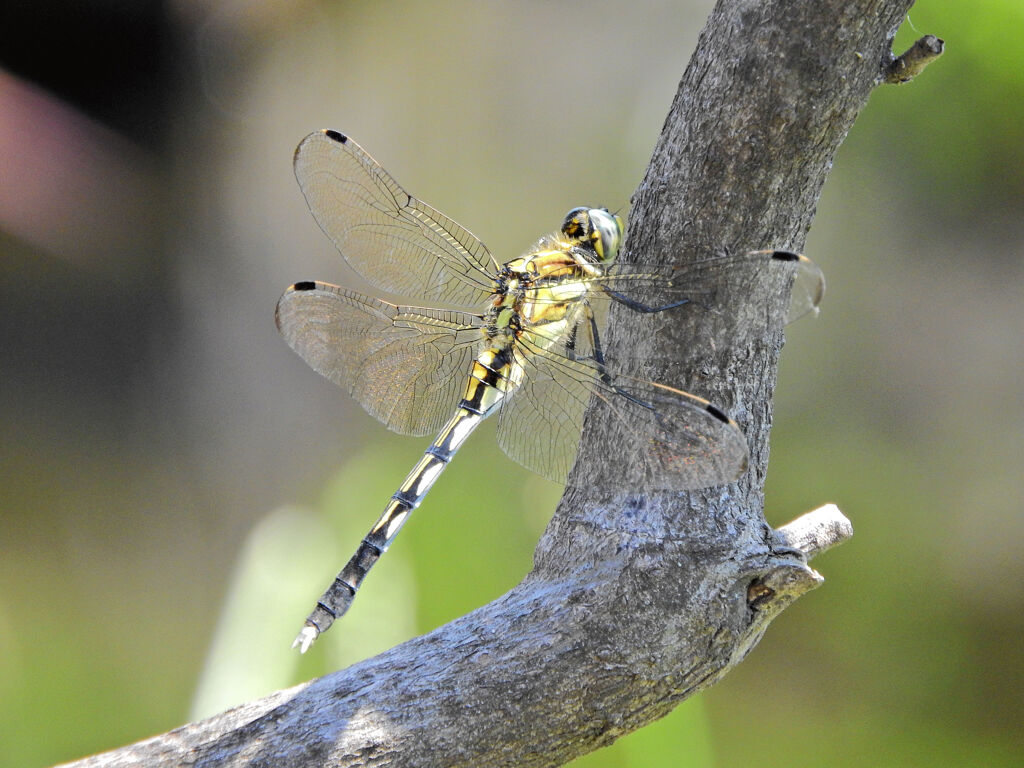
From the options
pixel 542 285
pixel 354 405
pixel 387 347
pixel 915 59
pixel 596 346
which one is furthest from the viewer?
pixel 354 405

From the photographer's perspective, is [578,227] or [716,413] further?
[578,227]

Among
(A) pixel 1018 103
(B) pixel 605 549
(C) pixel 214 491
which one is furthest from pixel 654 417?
(C) pixel 214 491

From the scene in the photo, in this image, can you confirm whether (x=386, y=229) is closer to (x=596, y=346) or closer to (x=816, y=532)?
(x=596, y=346)

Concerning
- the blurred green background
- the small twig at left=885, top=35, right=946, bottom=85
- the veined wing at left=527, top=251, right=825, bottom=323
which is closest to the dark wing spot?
the veined wing at left=527, top=251, right=825, bottom=323

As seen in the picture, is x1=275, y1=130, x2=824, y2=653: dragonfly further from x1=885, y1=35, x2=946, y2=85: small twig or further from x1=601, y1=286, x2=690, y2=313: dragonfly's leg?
x1=885, y1=35, x2=946, y2=85: small twig

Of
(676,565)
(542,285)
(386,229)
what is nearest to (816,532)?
(676,565)

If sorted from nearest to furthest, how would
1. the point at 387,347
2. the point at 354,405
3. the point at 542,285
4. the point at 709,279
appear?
the point at 709,279, the point at 542,285, the point at 387,347, the point at 354,405

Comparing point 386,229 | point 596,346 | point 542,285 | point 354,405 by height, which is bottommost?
point 596,346
